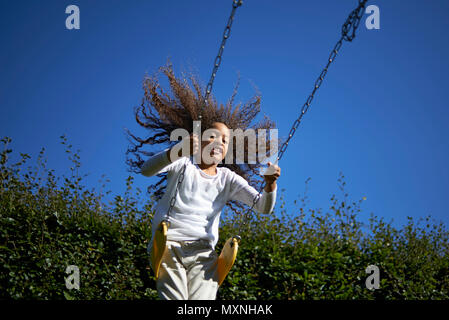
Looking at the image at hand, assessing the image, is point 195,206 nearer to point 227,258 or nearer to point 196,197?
point 196,197

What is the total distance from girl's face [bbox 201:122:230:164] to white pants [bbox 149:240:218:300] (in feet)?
2.11

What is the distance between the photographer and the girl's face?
135 inches

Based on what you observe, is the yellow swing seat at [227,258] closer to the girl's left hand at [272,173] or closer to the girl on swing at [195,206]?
the girl on swing at [195,206]

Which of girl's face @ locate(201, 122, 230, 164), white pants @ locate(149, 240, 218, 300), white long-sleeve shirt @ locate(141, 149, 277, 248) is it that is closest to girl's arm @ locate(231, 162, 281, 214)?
white long-sleeve shirt @ locate(141, 149, 277, 248)

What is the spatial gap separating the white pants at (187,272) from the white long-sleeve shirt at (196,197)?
0.07 m

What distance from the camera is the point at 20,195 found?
541 cm

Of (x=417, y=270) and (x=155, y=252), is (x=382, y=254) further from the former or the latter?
(x=155, y=252)

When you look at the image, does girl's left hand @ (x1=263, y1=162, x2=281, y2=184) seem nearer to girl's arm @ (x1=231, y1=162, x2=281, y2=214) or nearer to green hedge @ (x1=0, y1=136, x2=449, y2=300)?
girl's arm @ (x1=231, y1=162, x2=281, y2=214)

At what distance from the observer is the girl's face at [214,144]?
3.43m

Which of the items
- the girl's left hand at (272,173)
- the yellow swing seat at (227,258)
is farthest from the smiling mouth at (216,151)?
the yellow swing seat at (227,258)

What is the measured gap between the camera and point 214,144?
136 inches
